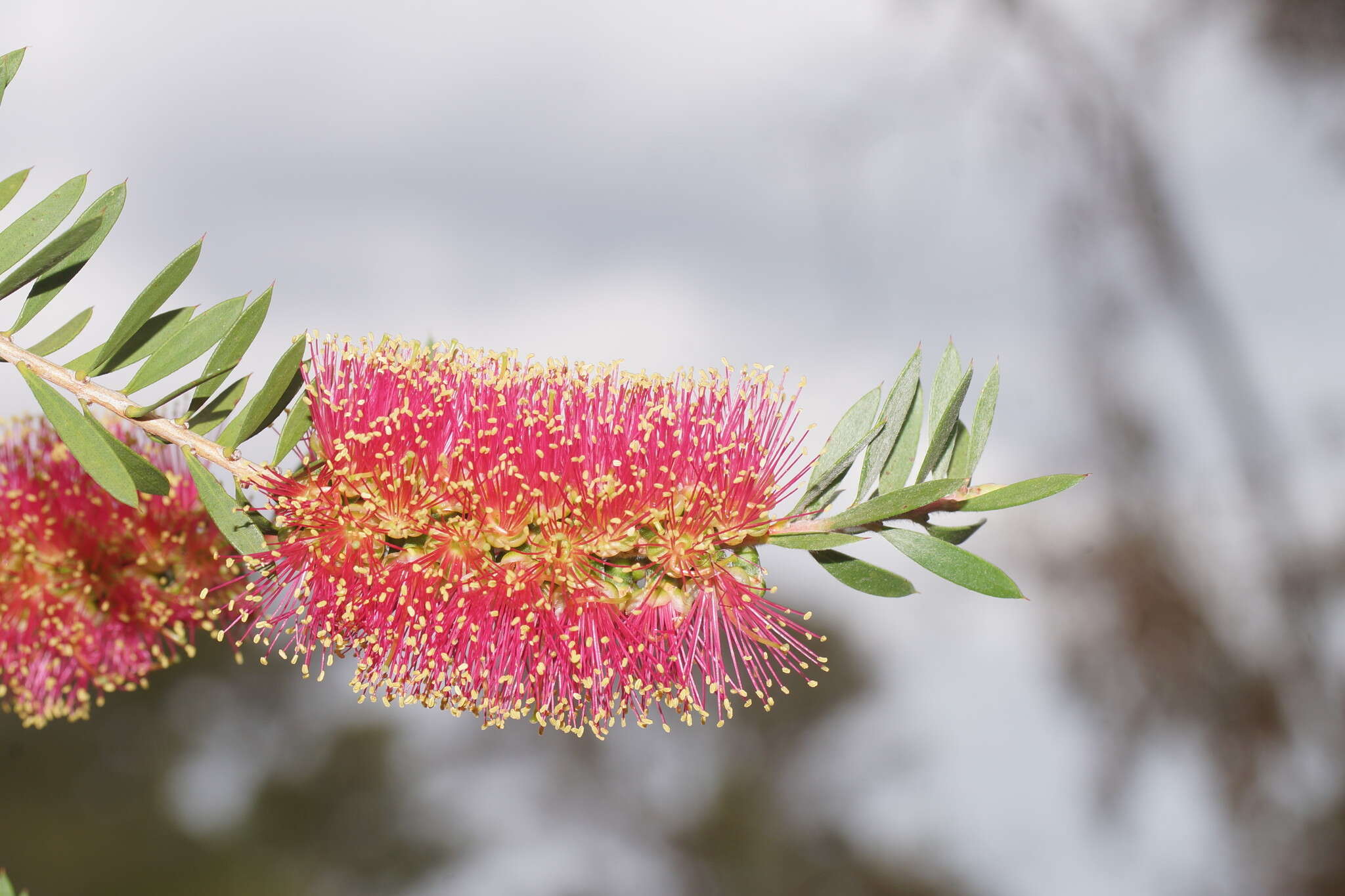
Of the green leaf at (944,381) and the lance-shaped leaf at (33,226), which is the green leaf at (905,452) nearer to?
the green leaf at (944,381)

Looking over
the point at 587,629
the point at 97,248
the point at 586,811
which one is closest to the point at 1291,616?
the point at 587,629

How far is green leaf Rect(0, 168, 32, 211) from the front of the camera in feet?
1.42

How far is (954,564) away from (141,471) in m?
0.38

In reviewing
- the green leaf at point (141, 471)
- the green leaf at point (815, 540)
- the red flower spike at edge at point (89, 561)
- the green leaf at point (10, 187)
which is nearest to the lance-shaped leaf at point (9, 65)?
the green leaf at point (10, 187)

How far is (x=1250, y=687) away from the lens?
3.77m

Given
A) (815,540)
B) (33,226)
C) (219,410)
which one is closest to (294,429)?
(219,410)

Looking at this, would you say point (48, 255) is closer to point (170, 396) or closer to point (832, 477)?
point (170, 396)

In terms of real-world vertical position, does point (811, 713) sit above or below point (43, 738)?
above

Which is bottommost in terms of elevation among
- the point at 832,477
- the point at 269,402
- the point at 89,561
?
the point at 89,561

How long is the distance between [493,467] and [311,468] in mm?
98

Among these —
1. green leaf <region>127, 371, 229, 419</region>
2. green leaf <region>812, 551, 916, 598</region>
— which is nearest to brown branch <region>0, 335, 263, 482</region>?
green leaf <region>127, 371, 229, 419</region>

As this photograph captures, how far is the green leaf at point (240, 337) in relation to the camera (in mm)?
426

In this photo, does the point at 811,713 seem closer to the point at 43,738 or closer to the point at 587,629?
the point at 43,738

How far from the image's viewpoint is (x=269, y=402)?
0.44 metres
